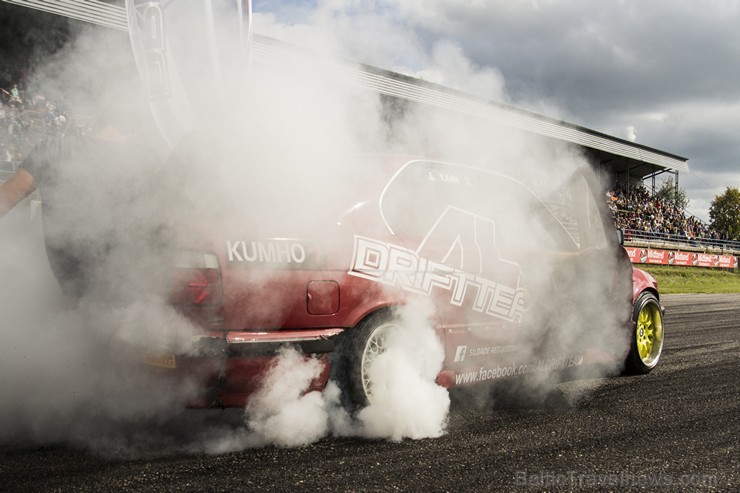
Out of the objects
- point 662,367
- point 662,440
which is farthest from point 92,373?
point 662,367

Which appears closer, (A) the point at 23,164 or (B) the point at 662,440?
(B) the point at 662,440

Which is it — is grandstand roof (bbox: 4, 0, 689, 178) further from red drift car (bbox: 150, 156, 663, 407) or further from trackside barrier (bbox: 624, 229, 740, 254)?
trackside barrier (bbox: 624, 229, 740, 254)

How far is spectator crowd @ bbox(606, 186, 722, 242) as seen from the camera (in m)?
29.5

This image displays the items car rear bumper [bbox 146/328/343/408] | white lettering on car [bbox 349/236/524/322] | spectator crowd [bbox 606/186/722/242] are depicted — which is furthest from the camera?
spectator crowd [bbox 606/186/722/242]

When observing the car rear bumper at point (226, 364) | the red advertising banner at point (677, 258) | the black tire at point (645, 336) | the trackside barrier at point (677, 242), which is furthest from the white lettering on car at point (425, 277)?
the trackside barrier at point (677, 242)

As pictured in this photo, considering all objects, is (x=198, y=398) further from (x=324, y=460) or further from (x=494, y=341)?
(x=494, y=341)

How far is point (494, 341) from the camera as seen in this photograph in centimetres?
372

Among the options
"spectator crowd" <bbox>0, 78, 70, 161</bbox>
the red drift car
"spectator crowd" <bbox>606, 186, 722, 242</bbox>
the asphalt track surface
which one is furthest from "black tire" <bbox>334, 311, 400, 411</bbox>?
"spectator crowd" <bbox>606, 186, 722, 242</bbox>

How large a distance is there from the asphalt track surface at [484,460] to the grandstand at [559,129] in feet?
7.18

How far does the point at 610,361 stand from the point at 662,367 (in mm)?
908

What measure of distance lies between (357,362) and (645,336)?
9.68 feet

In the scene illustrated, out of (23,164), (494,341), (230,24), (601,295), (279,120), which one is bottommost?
(494,341)

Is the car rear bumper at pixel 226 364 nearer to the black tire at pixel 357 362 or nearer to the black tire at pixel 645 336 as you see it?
the black tire at pixel 357 362

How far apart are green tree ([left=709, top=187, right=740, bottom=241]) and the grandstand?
Result: 120ft
